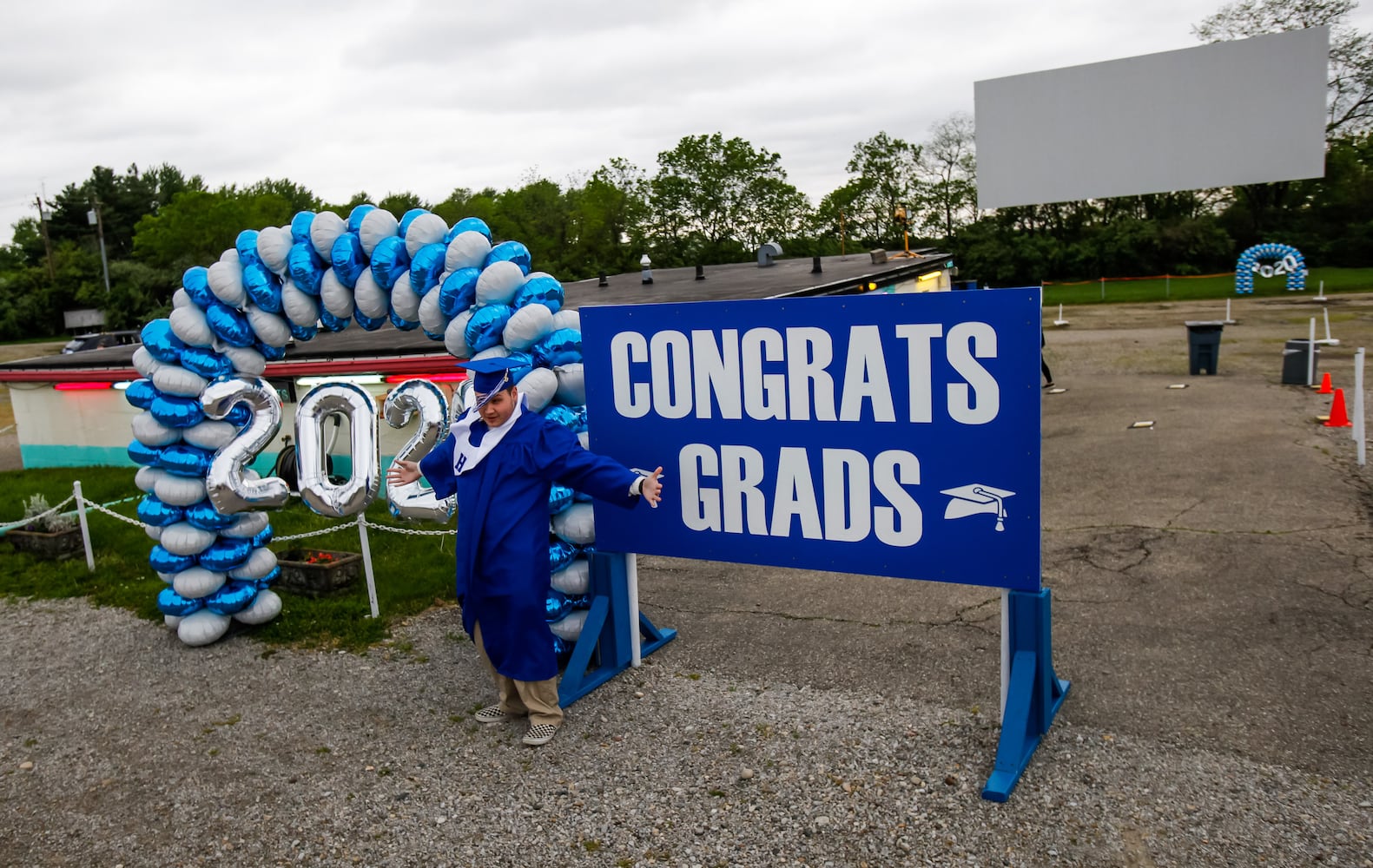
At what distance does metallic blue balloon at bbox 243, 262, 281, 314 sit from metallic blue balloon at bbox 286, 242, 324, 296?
188mm

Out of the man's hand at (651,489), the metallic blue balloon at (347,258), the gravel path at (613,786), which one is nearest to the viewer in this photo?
the gravel path at (613,786)

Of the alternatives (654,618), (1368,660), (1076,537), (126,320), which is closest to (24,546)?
(654,618)

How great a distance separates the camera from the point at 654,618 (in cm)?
738

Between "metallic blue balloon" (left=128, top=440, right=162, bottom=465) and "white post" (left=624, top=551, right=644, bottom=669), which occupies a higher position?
"metallic blue balloon" (left=128, top=440, right=162, bottom=465)

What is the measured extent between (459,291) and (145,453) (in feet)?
9.56

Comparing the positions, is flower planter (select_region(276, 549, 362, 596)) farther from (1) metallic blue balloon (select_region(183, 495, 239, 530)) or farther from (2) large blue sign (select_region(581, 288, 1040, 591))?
(2) large blue sign (select_region(581, 288, 1040, 591))

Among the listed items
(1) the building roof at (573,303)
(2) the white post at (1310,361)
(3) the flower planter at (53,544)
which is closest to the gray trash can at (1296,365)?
(2) the white post at (1310,361)

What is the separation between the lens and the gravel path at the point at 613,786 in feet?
14.1

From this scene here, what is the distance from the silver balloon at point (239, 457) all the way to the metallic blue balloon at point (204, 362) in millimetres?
94

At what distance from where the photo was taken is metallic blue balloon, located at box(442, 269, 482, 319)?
6301 mm

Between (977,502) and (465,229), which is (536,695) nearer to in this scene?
(977,502)

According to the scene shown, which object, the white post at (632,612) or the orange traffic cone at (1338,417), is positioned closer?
the white post at (632,612)

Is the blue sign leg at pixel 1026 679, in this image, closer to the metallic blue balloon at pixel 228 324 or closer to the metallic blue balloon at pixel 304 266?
the metallic blue balloon at pixel 304 266

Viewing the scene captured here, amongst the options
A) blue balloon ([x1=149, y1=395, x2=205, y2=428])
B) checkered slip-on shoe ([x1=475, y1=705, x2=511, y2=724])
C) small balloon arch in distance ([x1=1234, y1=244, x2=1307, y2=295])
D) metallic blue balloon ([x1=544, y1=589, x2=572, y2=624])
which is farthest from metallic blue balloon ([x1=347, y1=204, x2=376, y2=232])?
small balloon arch in distance ([x1=1234, y1=244, x2=1307, y2=295])
